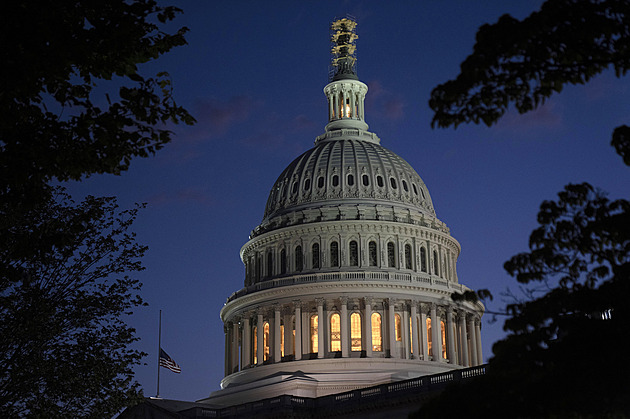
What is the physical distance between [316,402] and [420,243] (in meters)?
28.5

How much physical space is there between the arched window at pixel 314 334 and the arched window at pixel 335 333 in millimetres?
1455

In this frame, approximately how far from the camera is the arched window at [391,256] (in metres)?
97.4

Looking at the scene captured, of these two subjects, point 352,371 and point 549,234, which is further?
point 352,371

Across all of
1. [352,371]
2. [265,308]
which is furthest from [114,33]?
[265,308]

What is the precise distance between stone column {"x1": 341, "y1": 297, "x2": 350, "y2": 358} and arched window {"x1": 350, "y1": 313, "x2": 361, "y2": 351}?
1.31 metres

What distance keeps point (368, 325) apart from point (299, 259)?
1188 cm

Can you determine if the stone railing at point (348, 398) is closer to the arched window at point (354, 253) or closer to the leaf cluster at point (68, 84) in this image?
the arched window at point (354, 253)

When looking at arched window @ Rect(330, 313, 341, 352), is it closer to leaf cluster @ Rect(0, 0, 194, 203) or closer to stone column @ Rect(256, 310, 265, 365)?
stone column @ Rect(256, 310, 265, 365)

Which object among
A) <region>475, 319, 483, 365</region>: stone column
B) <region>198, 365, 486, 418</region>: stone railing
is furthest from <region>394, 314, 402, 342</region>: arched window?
<region>198, 365, 486, 418</region>: stone railing

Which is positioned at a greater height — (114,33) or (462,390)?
(114,33)

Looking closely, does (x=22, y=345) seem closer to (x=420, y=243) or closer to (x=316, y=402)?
(x=316, y=402)

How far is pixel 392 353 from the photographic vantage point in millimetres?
91500

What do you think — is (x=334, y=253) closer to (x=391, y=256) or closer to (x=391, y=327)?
(x=391, y=256)

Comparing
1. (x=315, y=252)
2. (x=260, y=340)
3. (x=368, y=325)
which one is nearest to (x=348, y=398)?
(x=368, y=325)
